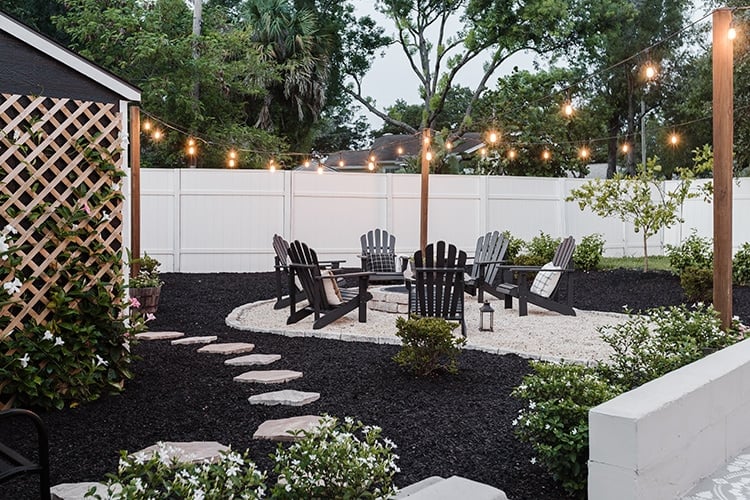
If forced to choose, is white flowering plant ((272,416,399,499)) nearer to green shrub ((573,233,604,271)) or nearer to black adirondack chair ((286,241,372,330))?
black adirondack chair ((286,241,372,330))

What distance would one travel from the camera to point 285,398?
3885 millimetres

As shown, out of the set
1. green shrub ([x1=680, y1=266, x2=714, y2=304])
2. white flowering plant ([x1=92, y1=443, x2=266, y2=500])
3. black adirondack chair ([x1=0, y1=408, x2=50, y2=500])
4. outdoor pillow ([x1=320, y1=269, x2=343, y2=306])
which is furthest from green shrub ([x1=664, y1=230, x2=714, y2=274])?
black adirondack chair ([x1=0, y1=408, x2=50, y2=500])

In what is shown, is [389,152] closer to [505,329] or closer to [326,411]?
[505,329]

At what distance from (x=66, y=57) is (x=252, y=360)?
2310 millimetres

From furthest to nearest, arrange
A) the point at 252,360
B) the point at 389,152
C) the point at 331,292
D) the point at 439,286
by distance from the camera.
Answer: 1. the point at 389,152
2. the point at 331,292
3. the point at 439,286
4. the point at 252,360

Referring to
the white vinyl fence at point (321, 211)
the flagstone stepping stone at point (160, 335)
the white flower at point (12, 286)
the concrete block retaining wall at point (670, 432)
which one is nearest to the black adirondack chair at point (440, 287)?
the flagstone stepping stone at point (160, 335)

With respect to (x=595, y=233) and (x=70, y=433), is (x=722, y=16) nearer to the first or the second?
(x=70, y=433)

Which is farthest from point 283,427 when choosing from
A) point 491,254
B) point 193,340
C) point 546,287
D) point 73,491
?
point 491,254

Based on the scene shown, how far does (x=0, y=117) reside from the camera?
11.9 ft

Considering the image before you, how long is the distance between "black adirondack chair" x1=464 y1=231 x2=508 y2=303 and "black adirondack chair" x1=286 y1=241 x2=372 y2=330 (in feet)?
5.01

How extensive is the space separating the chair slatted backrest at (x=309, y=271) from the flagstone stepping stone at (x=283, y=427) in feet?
10.1

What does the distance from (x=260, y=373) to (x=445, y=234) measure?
8.43 m

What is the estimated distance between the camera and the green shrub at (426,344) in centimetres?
439

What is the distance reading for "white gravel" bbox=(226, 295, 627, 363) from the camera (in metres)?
5.57
